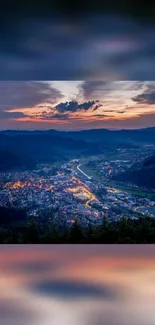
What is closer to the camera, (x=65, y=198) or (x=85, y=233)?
(x=85, y=233)

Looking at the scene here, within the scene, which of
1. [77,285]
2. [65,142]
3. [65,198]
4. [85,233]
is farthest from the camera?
[65,142]

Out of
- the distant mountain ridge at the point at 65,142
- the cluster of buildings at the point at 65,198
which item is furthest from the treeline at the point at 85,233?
the distant mountain ridge at the point at 65,142

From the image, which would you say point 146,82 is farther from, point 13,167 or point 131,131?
point 13,167

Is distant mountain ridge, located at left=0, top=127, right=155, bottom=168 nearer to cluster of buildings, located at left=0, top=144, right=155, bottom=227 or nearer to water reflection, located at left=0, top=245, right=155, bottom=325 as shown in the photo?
cluster of buildings, located at left=0, top=144, right=155, bottom=227

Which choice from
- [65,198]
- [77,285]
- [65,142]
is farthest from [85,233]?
[77,285]

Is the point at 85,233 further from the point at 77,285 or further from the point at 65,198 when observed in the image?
the point at 77,285

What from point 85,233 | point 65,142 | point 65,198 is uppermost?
point 65,142

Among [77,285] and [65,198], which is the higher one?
[65,198]

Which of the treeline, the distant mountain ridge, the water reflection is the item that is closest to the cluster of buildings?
the treeline

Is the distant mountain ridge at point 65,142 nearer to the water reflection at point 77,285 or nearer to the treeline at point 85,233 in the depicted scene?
the treeline at point 85,233
